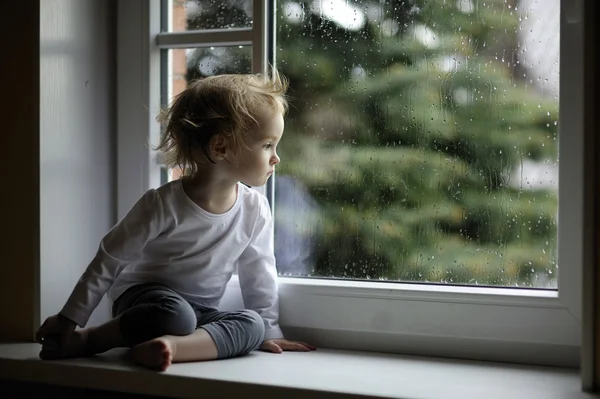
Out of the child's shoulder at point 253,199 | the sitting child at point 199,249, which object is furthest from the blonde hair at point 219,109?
the child's shoulder at point 253,199

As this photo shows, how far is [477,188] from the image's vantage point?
1203 millimetres

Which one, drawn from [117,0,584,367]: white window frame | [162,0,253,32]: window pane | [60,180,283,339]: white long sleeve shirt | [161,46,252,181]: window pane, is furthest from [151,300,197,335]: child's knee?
[162,0,253,32]: window pane

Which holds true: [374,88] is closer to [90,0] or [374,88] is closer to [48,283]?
[90,0]

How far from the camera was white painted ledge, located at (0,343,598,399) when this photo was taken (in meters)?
0.98

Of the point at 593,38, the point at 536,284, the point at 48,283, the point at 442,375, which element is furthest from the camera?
the point at 48,283

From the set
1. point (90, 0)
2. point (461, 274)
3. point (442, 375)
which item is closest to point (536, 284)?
point (461, 274)

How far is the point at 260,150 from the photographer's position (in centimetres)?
124

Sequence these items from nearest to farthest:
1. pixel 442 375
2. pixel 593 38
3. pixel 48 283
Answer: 1. pixel 593 38
2. pixel 442 375
3. pixel 48 283

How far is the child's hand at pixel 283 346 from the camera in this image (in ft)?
4.02

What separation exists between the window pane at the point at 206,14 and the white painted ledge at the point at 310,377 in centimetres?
62

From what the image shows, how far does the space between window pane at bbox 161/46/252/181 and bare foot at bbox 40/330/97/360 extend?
0.39 meters

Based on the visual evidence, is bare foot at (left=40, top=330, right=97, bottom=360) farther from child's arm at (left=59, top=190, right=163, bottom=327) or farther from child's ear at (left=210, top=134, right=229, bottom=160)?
child's ear at (left=210, top=134, right=229, bottom=160)

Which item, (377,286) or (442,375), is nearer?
(442,375)

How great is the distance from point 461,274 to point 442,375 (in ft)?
0.69
